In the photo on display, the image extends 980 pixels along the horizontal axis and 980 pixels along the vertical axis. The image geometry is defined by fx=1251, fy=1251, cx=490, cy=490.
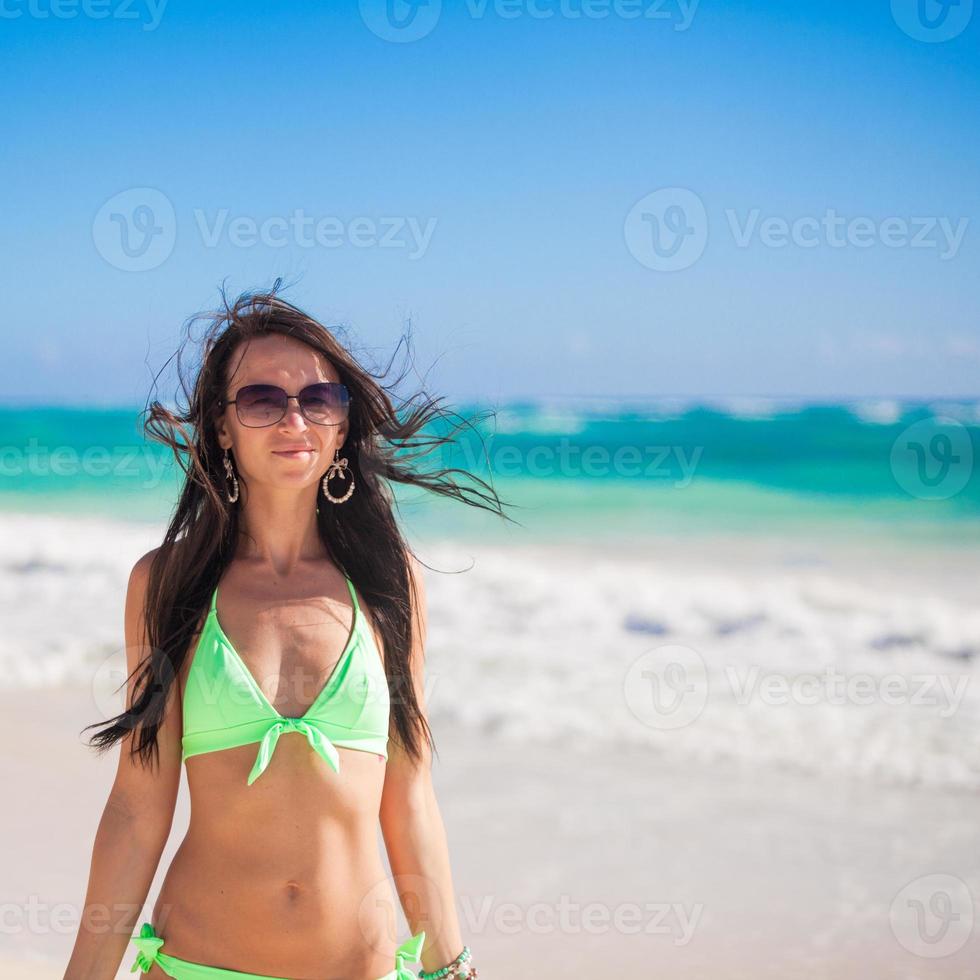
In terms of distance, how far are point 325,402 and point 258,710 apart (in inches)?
25.8

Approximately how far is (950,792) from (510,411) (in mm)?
25790

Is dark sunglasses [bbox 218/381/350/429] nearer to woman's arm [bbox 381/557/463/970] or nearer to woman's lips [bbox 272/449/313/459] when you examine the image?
woman's lips [bbox 272/449/313/459]

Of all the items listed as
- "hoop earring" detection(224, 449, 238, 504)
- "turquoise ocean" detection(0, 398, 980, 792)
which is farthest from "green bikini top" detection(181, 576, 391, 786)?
"turquoise ocean" detection(0, 398, 980, 792)

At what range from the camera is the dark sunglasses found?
259 centimetres

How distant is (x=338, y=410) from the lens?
265 centimetres

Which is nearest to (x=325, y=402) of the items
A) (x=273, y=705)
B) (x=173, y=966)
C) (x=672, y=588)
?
(x=273, y=705)

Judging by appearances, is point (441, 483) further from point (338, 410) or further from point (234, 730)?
point (234, 730)

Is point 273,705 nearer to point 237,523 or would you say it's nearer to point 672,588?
point 237,523

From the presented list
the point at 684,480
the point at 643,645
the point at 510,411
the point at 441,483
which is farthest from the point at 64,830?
the point at 510,411

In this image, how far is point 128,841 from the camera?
2428mm

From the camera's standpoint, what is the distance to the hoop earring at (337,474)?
279 cm

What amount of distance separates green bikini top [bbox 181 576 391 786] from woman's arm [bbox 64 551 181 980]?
7 centimetres

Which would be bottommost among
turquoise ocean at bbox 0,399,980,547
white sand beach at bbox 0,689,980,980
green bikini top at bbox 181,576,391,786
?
white sand beach at bbox 0,689,980,980

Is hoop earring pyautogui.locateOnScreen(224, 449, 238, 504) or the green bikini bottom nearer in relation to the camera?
the green bikini bottom
